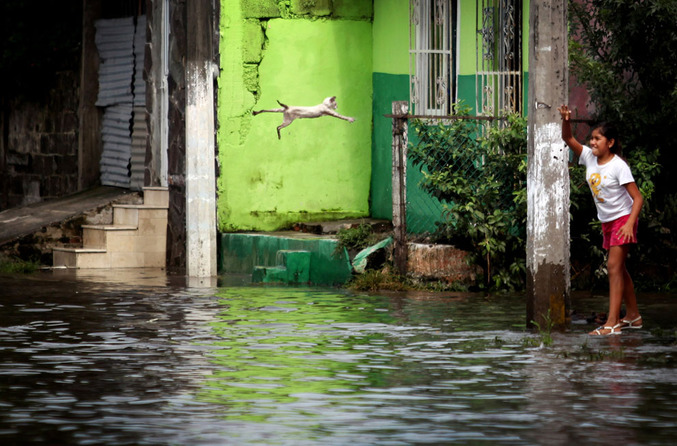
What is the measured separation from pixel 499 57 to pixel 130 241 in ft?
17.2

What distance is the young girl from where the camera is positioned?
1017 centimetres

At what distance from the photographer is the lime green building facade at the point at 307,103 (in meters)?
16.3

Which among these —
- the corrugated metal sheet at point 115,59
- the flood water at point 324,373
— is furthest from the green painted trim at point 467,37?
the corrugated metal sheet at point 115,59

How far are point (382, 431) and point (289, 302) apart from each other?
5993 mm

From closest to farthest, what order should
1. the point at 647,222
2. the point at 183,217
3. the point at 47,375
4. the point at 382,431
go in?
the point at 382,431
the point at 47,375
the point at 647,222
the point at 183,217

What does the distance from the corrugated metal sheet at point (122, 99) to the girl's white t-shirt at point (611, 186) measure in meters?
9.65

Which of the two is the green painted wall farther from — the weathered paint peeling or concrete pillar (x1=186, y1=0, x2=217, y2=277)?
the weathered paint peeling

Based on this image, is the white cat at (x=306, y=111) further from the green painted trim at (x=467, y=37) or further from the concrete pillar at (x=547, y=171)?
the concrete pillar at (x=547, y=171)

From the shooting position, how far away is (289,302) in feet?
40.7

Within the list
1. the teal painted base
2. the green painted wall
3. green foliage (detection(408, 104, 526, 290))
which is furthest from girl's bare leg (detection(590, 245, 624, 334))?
the green painted wall

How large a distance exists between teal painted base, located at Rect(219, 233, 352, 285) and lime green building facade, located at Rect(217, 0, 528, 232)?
2.54 feet

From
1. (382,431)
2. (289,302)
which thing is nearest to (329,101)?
(289,302)

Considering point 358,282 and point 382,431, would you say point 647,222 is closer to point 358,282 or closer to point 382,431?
point 358,282

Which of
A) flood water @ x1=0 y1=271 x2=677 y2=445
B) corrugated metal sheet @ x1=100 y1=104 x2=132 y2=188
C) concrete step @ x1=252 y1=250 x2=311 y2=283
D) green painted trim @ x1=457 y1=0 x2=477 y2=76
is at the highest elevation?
green painted trim @ x1=457 y1=0 x2=477 y2=76
